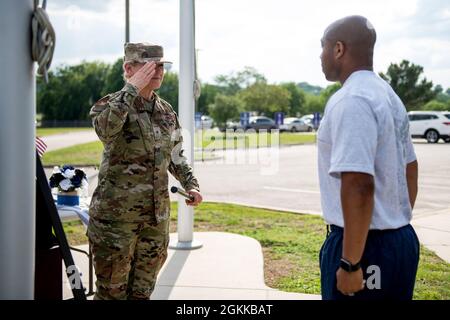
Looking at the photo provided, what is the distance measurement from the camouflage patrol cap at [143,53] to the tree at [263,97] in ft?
217

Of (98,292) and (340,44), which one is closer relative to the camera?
(340,44)

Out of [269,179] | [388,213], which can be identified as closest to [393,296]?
[388,213]

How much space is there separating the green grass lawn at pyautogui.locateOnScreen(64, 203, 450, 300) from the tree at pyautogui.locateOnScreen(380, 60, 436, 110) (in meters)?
62.8

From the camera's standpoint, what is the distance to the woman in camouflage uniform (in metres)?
2.93

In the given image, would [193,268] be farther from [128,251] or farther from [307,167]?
[307,167]

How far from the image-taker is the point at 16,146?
5.72ft

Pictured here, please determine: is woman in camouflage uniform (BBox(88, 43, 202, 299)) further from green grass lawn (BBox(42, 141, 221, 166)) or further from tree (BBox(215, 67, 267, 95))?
tree (BBox(215, 67, 267, 95))

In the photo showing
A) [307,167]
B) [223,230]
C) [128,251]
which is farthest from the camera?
[307,167]

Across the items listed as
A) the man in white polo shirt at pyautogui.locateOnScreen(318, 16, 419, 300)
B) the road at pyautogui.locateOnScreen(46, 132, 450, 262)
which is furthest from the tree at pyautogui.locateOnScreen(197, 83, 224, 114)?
the man in white polo shirt at pyautogui.locateOnScreen(318, 16, 419, 300)

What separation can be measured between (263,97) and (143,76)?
67443 millimetres

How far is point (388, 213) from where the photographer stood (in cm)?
209

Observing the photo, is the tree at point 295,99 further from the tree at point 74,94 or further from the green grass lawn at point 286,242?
the green grass lawn at point 286,242

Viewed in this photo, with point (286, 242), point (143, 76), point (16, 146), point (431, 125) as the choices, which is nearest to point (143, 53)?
point (143, 76)
